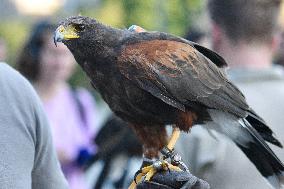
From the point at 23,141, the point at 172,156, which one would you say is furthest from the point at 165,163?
the point at 23,141

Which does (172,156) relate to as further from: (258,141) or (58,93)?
(58,93)

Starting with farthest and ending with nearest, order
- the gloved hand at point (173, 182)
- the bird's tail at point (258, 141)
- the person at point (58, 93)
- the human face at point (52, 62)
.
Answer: the human face at point (52, 62)
the person at point (58, 93)
the bird's tail at point (258, 141)
the gloved hand at point (173, 182)

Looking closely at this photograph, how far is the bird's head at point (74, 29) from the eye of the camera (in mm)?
2619

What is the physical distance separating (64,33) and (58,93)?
2908 mm

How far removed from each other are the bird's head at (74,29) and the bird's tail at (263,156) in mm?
709

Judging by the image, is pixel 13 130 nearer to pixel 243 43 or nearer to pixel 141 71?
pixel 141 71

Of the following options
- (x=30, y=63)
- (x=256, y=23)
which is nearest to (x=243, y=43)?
(x=256, y=23)

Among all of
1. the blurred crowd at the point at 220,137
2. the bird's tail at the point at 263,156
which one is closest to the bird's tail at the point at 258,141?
the bird's tail at the point at 263,156

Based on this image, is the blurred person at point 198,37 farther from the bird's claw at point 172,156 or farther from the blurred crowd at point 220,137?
the bird's claw at point 172,156

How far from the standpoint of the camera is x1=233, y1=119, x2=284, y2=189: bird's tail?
303cm

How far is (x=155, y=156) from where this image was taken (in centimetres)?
273

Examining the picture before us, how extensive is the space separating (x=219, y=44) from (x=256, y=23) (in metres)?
0.22

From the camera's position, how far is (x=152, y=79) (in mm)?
2701

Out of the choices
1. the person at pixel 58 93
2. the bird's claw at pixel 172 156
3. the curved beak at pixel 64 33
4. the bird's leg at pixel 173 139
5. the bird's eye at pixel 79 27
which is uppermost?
the bird's eye at pixel 79 27
